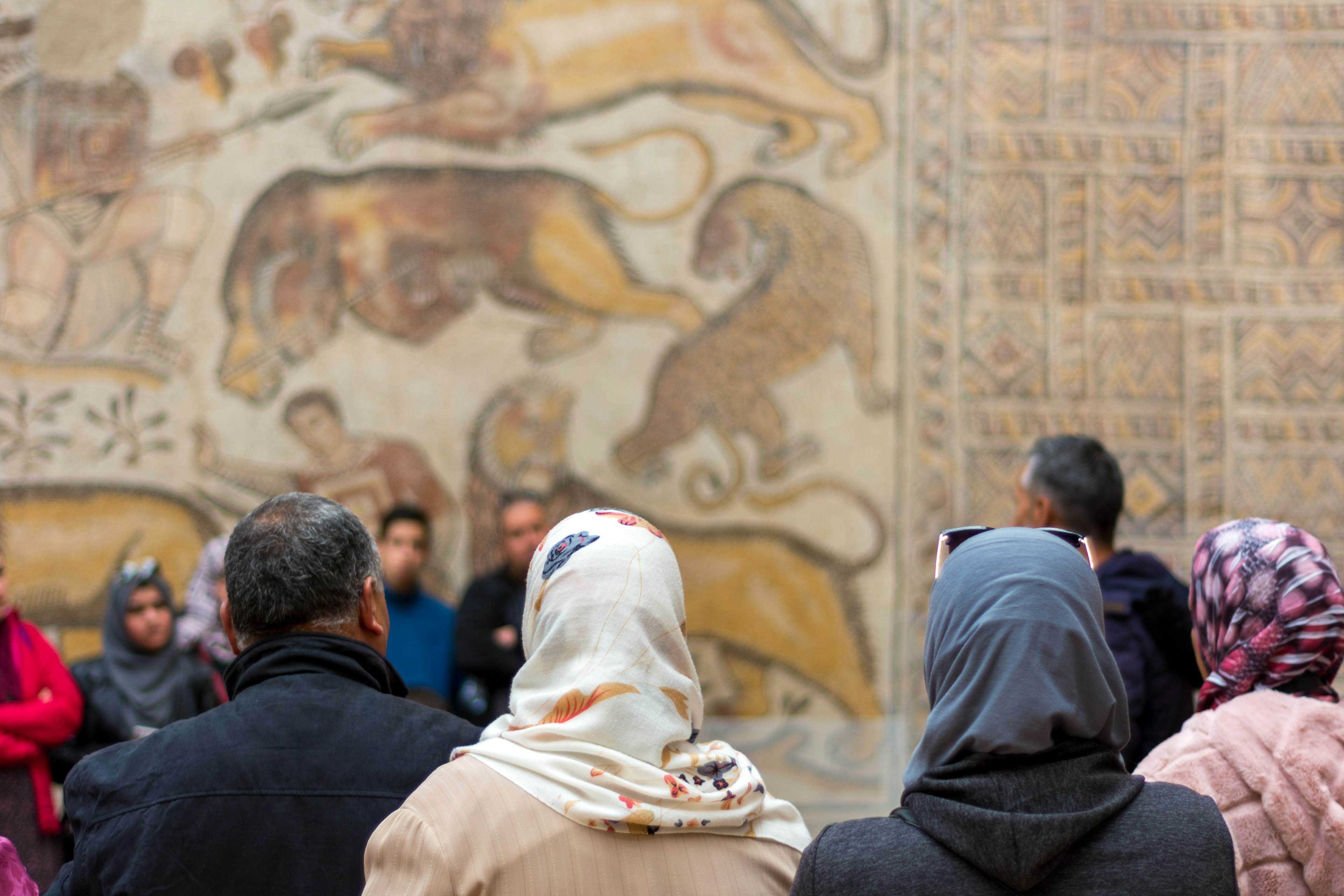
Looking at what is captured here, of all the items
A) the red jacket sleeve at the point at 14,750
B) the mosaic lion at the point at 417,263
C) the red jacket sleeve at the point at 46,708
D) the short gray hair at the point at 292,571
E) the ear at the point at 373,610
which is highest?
the mosaic lion at the point at 417,263

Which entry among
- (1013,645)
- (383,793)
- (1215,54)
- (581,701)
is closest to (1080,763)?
(1013,645)

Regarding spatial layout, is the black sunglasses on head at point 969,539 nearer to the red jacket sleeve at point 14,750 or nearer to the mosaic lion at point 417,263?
the red jacket sleeve at point 14,750

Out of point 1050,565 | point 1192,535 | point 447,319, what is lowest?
point 1192,535

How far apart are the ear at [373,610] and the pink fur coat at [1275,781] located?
4.43 feet

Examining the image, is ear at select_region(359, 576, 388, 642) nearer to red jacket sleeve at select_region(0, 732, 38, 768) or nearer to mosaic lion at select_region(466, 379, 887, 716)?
red jacket sleeve at select_region(0, 732, 38, 768)

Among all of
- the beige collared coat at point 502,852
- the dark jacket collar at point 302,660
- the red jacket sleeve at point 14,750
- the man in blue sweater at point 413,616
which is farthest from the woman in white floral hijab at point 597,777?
the man in blue sweater at point 413,616

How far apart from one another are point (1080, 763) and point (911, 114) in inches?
187

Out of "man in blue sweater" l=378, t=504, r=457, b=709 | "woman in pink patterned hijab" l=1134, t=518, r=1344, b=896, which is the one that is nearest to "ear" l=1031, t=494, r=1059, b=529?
"woman in pink patterned hijab" l=1134, t=518, r=1344, b=896

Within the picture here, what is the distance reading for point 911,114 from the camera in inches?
225

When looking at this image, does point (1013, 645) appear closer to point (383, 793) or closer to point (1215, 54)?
point (383, 793)

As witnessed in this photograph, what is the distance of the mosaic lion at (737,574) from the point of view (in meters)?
5.44

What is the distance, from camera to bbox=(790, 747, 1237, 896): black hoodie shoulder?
4.50 ft

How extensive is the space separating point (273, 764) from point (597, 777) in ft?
1.69

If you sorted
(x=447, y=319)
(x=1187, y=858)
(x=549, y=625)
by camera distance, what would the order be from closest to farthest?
(x=1187, y=858)
(x=549, y=625)
(x=447, y=319)
